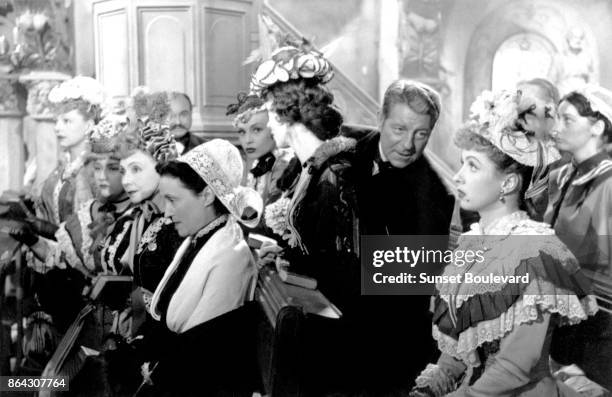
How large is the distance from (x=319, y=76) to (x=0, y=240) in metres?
1.58

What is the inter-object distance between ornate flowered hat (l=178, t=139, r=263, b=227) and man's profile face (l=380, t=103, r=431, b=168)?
19.8 inches

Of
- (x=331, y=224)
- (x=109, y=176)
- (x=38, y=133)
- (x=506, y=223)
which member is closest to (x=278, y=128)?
(x=331, y=224)

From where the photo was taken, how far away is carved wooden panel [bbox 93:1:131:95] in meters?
3.80

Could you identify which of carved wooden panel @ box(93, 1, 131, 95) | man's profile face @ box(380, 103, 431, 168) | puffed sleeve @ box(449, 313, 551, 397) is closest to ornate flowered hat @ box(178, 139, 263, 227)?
man's profile face @ box(380, 103, 431, 168)

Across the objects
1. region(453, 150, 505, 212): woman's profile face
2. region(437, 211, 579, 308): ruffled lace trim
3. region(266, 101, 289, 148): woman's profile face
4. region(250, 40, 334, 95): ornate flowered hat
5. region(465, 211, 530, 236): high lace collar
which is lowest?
region(437, 211, 579, 308): ruffled lace trim

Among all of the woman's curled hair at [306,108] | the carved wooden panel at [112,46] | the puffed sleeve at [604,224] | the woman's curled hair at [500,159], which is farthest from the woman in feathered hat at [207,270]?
the puffed sleeve at [604,224]

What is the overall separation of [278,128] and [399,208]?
497mm

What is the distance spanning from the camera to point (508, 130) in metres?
3.02

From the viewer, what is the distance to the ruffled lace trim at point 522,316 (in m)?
3.01

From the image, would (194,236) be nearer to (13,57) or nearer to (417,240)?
(417,240)

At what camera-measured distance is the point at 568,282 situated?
Answer: 9.99 ft

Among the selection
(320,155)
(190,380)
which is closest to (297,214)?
(320,155)

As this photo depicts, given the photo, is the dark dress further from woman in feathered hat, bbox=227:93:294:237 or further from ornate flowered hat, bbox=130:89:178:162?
ornate flowered hat, bbox=130:89:178:162

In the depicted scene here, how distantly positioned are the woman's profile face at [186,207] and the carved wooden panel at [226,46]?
52 cm
